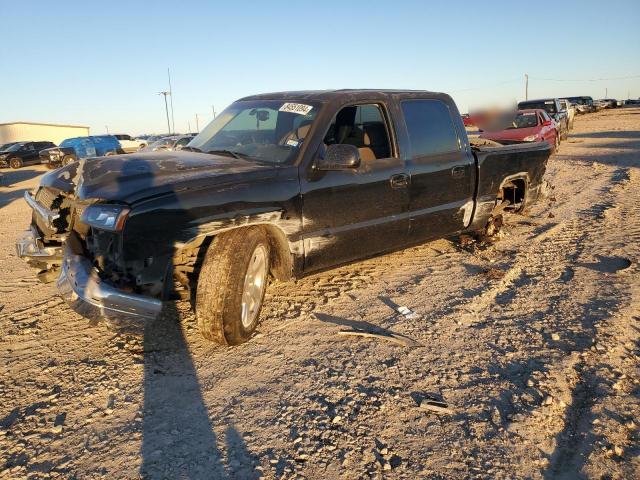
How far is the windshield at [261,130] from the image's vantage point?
12.7 ft

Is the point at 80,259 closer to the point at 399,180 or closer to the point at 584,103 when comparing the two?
the point at 399,180

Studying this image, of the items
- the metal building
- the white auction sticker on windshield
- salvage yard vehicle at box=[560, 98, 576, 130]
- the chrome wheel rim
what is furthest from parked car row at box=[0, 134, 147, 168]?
the metal building

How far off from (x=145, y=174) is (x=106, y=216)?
466 millimetres

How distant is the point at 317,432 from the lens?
2.48 meters

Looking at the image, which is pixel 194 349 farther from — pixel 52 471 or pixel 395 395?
pixel 395 395

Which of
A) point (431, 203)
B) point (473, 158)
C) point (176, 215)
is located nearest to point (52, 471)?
point (176, 215)

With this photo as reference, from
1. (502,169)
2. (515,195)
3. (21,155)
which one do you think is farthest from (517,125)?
(21,155)

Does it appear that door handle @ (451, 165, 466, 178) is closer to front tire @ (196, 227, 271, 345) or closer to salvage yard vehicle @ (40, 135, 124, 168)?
front tire @ (196, 227, 271, 345)

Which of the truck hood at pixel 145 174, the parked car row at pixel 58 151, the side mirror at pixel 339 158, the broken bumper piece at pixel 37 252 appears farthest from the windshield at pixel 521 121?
the parked car row at pixel 58 151

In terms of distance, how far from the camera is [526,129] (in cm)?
1306

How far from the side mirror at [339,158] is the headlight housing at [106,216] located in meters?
1.52

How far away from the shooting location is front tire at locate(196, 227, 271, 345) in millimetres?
3143

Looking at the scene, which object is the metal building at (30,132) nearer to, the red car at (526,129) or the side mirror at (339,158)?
the red car at (526,129)

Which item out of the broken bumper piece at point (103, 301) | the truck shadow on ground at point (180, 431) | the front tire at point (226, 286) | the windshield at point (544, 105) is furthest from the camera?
the windshield at point (544, 105)
